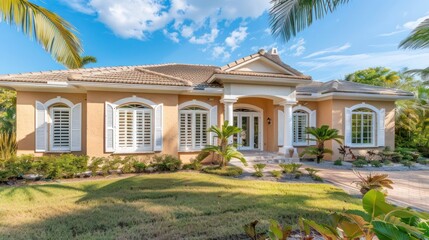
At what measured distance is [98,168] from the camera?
9922 mm

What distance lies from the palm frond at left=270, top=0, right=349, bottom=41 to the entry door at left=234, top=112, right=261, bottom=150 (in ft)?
30.7

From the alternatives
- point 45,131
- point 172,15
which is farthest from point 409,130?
point 45,131

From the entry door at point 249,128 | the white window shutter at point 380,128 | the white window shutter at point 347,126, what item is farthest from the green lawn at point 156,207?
the white window shutter at point 380,128

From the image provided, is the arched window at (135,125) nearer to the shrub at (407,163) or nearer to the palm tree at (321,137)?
the palm tree at (321,137)

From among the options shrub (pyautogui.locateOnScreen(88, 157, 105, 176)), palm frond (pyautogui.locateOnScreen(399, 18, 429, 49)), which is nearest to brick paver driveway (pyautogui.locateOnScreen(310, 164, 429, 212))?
palm frond (pyautogui.locateOnScreen(399, 18, 429, 49))

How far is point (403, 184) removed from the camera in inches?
355

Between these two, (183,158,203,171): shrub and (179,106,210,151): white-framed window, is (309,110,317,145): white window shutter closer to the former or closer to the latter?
(179,106,210,151): white-framed window

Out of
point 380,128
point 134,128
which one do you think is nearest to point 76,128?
point 134,128

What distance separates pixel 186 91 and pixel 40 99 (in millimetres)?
8001

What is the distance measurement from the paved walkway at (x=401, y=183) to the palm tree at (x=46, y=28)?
904 cm

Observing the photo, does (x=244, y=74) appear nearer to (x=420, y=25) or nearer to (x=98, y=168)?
(x=420, y=25)

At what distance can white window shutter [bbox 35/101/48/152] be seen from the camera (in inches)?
449

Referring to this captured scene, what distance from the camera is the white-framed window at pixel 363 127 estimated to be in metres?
14.7

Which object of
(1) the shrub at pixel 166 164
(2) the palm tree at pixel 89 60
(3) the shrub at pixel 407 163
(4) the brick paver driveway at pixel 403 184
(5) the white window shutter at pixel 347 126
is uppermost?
(2) the palm tree at pixel 89 60
